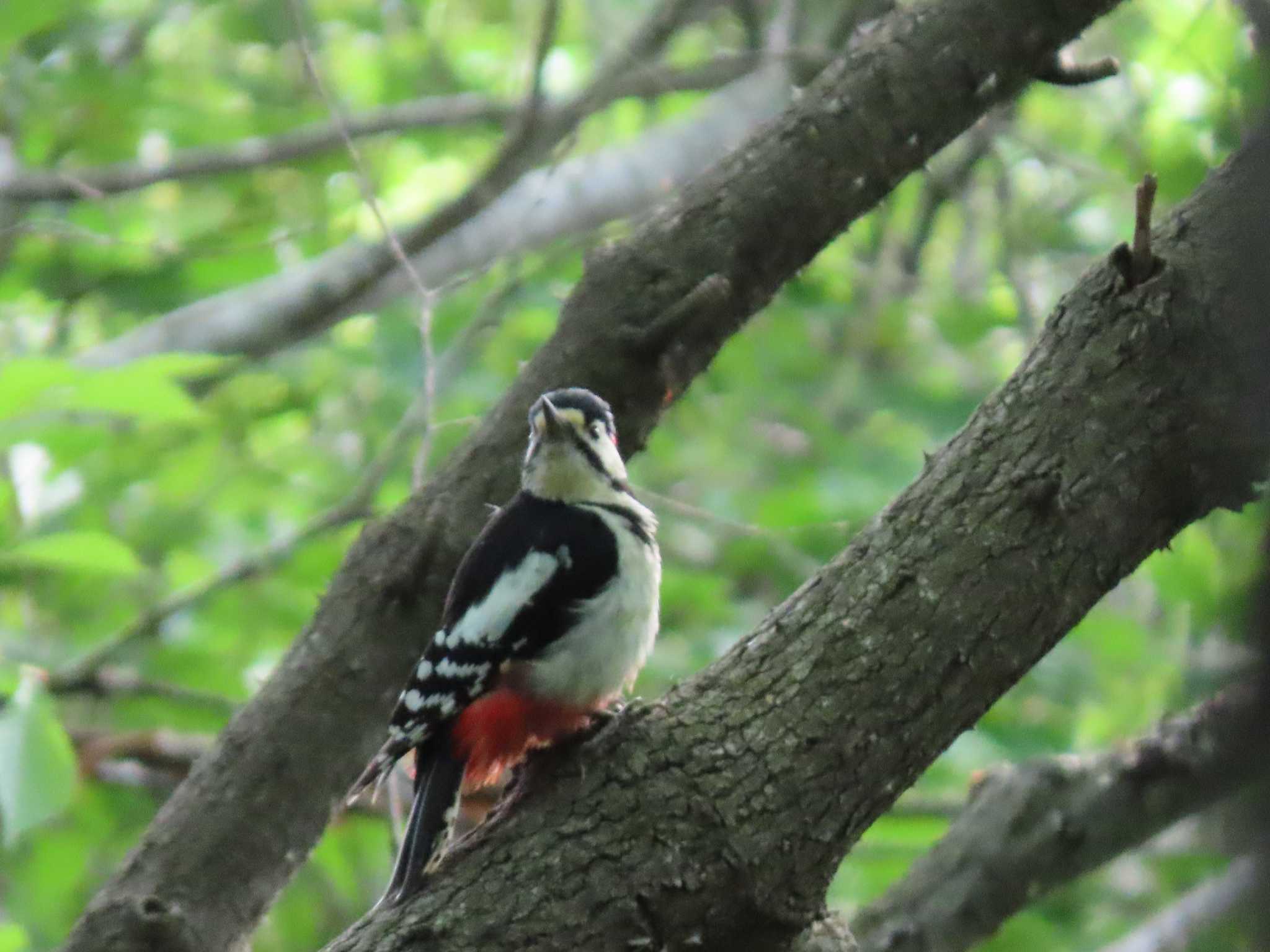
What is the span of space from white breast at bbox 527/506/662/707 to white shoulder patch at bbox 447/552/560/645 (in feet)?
0.40

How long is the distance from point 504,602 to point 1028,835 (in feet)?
5.55

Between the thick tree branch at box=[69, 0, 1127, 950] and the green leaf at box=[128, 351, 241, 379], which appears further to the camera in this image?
the green leaf at box=[128, 351, 241, 379]

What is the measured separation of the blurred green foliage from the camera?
4.69 metres

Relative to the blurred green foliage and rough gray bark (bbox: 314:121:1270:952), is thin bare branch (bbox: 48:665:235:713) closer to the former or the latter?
the blurred green foliage

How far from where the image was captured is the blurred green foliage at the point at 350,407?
185 inches

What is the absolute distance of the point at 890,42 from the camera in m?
3.91

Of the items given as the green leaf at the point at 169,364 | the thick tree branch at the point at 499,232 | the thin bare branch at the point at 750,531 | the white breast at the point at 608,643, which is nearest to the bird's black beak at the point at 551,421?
the white breast at the point at 608,643

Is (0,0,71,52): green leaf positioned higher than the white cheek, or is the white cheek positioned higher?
(0,0,71,52): green leaf

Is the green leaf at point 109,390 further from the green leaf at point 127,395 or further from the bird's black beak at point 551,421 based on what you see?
the bird's black beak at point 551,421

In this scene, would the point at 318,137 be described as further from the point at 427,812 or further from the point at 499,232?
the point at 427,812

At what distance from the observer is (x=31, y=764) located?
11.4ft

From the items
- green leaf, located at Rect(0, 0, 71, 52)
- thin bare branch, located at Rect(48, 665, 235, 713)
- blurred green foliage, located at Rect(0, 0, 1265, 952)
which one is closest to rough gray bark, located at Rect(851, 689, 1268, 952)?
blurred green foliage, located at Rect(0, 0, 1265, 952)

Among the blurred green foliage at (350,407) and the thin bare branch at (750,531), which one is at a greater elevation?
the blurred green foliage at (350,407)

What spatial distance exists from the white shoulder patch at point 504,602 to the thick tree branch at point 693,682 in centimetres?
31
